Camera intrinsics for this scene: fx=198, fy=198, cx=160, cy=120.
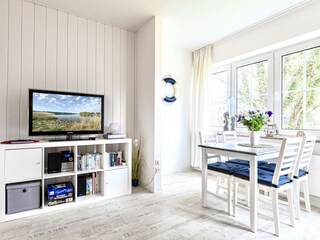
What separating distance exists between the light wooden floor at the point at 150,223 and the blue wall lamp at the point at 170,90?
6.44 feet

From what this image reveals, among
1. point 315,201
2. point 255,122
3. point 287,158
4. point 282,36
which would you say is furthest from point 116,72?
point 315,201

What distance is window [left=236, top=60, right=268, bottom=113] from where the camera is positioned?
3289mm

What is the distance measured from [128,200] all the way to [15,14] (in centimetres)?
281

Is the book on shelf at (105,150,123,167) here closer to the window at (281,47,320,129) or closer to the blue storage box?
the blue storage box

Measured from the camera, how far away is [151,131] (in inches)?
118

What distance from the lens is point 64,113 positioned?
2576 millimetres

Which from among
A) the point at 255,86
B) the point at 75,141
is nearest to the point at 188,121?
the point at 255,86

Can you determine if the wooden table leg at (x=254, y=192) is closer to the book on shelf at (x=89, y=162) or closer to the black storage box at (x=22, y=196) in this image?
the book on shelf at (x=89, y=162)

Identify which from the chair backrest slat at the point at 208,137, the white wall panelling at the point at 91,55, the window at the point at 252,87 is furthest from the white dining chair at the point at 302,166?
the white wall panelling at the point at 91,55

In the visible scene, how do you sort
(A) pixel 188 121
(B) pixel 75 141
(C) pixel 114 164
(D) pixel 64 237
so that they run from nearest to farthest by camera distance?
(D) pixel 64 237, (B) pixel 75 141, (C) pixel 114 164, (A) pixel 188 121

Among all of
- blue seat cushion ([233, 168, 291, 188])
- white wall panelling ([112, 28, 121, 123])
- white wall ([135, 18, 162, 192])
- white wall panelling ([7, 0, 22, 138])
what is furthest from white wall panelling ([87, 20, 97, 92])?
blue seat cushion ([233, 168, 291, 188])

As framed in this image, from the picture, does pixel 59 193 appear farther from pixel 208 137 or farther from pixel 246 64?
pixel 246 64

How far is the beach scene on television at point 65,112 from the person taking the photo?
2418 mm

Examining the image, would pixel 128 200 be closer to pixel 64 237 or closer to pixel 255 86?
pixel 64 237
